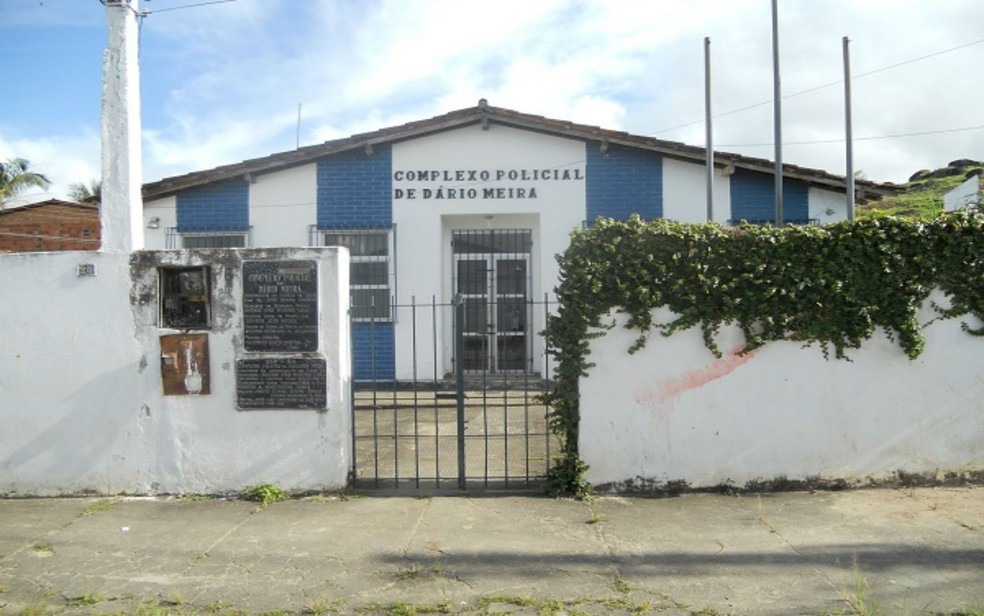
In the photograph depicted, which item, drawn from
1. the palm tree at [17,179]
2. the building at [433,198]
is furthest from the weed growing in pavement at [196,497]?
the palm tree at [17,179]

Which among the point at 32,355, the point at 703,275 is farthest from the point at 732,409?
the point at 32,355

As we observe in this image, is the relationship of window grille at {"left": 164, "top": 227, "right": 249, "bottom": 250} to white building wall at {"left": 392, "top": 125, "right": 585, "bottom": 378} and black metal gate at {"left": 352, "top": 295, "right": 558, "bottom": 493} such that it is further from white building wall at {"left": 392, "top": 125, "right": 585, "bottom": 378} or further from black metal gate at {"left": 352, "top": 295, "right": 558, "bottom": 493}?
white building wall at {"left": 392, "top": 125, "right": 585, "bottom": 378}

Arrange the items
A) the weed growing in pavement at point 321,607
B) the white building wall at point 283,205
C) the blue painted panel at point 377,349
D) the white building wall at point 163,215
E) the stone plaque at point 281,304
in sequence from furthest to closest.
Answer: the white building wall at point 163,215 < the white building wall at point 283,205 < the blue painted panel at point 377,349 < the stone plaque at point 281,304 < the weed growing in pavement at point 321,607

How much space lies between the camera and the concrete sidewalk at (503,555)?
14.3 ft

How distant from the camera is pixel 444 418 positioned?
9.45 m

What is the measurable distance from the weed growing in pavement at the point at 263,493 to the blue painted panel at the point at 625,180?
7528 millimetres

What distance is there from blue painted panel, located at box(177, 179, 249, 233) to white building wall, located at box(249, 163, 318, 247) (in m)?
0.17

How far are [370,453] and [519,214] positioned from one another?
5.72 meters

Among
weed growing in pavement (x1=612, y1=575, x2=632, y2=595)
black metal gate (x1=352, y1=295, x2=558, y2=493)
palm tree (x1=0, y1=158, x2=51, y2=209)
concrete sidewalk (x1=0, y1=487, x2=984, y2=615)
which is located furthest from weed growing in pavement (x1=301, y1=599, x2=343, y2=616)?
palm tree (x1=0, y1=158, x2=51, y2=209)

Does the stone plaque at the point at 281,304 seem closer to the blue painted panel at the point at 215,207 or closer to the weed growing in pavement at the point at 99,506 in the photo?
the weed growing in pavement at the point at 99,506

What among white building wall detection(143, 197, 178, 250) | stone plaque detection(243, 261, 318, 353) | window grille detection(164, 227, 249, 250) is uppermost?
white building wall detection(143, 197, 178, 250)

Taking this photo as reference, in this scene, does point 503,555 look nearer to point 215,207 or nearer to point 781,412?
point 781,412

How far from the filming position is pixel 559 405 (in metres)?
6.31

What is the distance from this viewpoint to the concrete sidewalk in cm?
434
